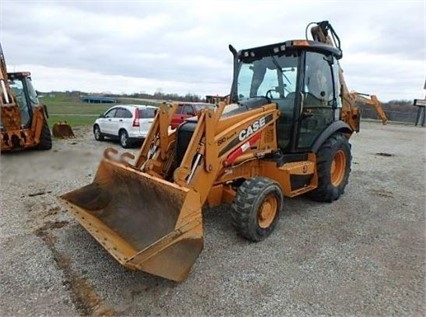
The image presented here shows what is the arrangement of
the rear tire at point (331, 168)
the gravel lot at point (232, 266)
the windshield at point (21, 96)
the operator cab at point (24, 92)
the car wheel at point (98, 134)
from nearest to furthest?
1. the gravel lot at point (232, 266)
2. the rear tire at point (331, 168)
3. the windshield at point (21, 96)
4. the operator cab at point (24, 92)
5. the car wheel at point (98, 134)

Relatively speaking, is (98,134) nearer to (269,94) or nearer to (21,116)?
(21,116)

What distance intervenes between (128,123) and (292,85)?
8.35 m

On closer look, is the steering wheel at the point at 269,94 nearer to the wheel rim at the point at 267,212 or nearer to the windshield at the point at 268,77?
the windshield at the point at 268,77

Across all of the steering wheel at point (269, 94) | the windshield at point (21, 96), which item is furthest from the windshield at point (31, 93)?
the steering wheel at point (269, 94)

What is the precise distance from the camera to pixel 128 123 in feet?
40.4

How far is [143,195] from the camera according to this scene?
4105 mm

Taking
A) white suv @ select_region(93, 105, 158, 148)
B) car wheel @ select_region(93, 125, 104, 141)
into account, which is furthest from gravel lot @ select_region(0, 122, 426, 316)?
car wheel @ select_region(93, 125, 104, 141)

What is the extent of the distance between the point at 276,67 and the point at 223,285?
3277mm

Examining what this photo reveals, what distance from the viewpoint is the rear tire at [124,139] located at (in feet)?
40.8

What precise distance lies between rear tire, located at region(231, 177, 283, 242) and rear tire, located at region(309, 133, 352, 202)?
1345 mm

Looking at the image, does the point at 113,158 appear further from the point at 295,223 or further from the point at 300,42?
the point at 300,42

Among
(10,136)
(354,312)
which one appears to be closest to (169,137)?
(354,312)

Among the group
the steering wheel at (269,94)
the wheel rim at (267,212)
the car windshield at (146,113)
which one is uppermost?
the steering wheel at (269,94)

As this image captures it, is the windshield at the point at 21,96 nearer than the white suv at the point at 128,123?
Yes
